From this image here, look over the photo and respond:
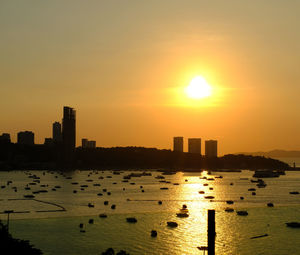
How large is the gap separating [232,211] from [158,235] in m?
45.3

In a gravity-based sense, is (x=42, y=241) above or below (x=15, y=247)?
below

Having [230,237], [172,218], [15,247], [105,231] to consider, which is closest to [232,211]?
[172,218]

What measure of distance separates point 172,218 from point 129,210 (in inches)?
806

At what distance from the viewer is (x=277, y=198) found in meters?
176

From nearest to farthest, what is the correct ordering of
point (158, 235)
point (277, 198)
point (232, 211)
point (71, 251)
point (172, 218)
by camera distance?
point (71, 251)
point (158, 235)
point (172, 218)
point (232, 211)
point (277, 198)

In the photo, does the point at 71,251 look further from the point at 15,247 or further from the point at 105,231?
the point at 15,247

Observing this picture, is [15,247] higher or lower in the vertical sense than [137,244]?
higher

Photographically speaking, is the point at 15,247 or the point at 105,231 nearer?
the point at 15,247

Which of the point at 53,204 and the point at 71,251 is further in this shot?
the point at 53,204

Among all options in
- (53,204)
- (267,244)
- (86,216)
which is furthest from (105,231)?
(53,204)

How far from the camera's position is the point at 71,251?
243 ft

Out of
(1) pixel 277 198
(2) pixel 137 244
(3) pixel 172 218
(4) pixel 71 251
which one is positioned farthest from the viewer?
(1) pixel 277 198

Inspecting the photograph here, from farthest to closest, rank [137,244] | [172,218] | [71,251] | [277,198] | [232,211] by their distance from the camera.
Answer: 1. [277,198]
2. [232,211]
3. [172,218]
4. [137,244]
5. [71,251]

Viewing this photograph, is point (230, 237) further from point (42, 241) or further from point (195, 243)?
point (42, 241)
